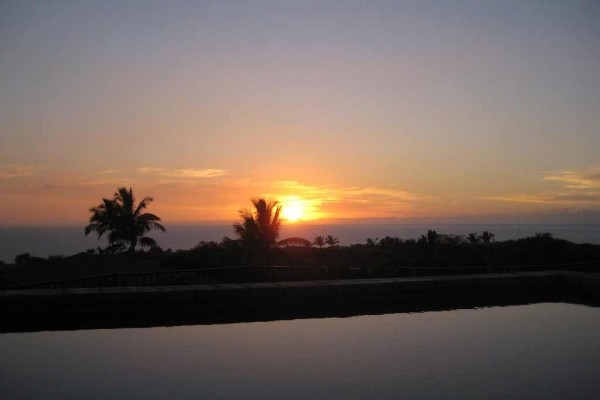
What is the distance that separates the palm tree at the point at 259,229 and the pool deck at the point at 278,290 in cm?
1160

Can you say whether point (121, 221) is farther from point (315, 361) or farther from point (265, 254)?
point (315, 361)

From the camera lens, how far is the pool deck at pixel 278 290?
26.7 feet

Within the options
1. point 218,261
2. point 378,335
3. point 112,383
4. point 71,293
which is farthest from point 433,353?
point 218,261

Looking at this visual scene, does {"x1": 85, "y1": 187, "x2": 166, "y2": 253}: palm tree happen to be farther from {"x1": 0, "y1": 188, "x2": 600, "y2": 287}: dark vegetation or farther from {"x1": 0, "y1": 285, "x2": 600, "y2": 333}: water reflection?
{"x1": 0, "y1": 285, "x2": 600, "y2": 333}: water reflection

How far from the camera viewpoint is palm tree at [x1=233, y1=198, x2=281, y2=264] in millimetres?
22047

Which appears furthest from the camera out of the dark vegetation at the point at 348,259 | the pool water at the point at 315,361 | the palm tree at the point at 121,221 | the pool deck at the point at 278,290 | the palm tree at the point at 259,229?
the palm tree at the point at 121,221

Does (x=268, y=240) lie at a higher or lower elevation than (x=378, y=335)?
higher

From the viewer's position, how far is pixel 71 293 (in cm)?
820

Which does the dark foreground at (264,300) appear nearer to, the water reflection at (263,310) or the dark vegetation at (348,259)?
the water reflection at (263,310)

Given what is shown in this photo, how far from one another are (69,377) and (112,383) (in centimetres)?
57

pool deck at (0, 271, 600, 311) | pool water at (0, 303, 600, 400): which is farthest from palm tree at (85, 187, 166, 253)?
pool water at (0, 303, 600, 400)

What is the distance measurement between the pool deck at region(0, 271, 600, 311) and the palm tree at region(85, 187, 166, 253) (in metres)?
17.7

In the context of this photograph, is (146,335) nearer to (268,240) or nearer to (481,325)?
(481,325)

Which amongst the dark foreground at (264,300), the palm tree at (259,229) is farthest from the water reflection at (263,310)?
the palm tree at (259,229)
